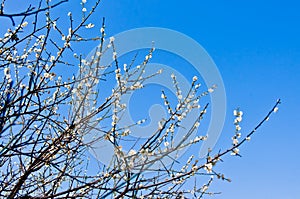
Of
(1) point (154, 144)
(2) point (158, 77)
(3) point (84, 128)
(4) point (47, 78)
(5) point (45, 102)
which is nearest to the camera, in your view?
(1) point (154, 144)

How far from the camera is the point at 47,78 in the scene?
3072 millimetres

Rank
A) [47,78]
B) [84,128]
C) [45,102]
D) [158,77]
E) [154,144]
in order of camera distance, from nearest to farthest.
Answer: [154,144]
[84,128]
[47,78]
[45,102]
[158,77]

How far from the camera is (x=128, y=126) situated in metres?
3.14

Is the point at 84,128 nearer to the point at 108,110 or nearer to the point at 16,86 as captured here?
the point at 108,110

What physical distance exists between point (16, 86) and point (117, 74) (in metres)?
0.89

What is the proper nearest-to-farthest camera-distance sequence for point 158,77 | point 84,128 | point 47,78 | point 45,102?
point 84,128
point 47,78
point 45,102
point 158,77

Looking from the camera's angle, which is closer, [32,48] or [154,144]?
[154,144]

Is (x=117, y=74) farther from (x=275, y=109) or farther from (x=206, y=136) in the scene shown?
(x=275, y=109)

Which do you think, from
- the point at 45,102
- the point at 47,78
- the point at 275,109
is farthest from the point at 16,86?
the point at 275,109

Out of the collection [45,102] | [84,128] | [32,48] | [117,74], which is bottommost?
[84,128]

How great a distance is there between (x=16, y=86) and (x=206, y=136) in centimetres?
154

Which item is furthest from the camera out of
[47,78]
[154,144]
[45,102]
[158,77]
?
[158,77]

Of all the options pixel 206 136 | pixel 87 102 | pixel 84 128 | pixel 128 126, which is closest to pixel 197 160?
pixel 206 136

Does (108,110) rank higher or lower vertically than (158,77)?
lower
